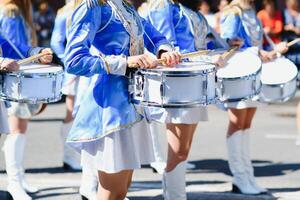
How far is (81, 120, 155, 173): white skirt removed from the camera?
432 centimetres

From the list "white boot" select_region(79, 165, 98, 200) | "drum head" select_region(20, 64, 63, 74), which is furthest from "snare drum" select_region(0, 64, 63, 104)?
"white boot" select_region(79, 165, 98, 200)

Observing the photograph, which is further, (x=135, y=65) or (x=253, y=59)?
(x=253, y=59)

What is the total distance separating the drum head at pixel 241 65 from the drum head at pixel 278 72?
2.02 feet

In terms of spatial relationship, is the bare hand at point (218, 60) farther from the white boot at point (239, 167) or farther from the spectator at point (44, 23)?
the spectator at point (44, 23)

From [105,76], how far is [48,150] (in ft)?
15.1

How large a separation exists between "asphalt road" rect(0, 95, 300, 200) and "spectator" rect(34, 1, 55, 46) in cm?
719

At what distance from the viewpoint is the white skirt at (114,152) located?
14.2 ft

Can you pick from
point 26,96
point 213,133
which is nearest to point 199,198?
point 26,96

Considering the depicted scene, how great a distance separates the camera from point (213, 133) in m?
10.3

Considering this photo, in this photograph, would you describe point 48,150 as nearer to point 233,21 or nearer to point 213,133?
point 213,133

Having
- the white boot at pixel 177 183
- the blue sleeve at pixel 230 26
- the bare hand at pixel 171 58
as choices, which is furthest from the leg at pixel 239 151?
the bare hand at pixel 171 58

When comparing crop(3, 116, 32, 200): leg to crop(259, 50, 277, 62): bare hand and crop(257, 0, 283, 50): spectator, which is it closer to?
crop(259, 50, 277, 62): bare hand

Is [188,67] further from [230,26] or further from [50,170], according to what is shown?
[50,170]

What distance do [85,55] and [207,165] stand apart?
4059 mm
